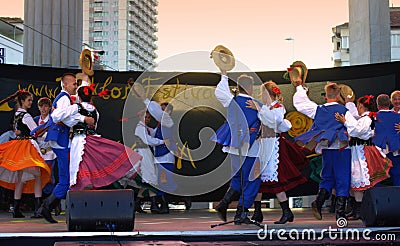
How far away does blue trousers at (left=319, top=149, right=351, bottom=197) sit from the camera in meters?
7.34

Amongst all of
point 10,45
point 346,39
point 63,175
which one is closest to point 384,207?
point 63,175

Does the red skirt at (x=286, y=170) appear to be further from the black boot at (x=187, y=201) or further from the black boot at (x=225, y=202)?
the black boot at (x=187, y=201)

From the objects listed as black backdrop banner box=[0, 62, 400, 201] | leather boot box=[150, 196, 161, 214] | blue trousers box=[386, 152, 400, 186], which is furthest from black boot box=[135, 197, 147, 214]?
blue trousers box=[386, 152, 400, 186]

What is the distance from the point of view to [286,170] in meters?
7.41

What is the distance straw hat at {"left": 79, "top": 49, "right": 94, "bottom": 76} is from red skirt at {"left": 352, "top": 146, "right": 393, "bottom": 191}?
308 centimetres

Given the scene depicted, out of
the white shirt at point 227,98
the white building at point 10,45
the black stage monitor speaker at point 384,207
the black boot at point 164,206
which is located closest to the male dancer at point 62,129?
the white shirt at point 227,98

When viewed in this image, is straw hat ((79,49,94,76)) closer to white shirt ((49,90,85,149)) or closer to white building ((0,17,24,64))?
white shirt ((49,90,85,149))

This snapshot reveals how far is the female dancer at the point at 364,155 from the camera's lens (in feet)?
24.5

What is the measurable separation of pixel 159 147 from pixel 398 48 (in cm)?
4049

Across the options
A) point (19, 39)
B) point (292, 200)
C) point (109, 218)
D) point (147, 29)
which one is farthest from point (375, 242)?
point (147, 29)

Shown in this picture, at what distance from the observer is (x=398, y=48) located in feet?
156

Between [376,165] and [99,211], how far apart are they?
335cm

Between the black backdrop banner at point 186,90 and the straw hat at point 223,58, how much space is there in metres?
3.20

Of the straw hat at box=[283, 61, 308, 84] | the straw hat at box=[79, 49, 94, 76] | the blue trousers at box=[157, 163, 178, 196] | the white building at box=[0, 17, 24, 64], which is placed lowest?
the blue trousers at box=[157, 163, 178, 196]
